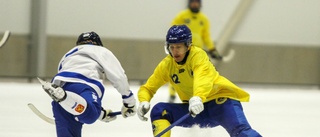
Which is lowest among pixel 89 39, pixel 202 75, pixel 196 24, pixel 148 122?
pixel 148 122

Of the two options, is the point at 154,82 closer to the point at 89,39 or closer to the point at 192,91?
the point at 192,91

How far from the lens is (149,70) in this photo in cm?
1195

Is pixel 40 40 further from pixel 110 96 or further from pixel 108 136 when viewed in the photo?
pixel 108 136

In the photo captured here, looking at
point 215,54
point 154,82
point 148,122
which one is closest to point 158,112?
point 154,82

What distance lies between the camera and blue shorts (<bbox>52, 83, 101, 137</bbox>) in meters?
3.96

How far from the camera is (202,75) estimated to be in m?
4.01

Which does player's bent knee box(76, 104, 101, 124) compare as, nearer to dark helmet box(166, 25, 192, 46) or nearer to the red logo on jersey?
the red logo on jersey

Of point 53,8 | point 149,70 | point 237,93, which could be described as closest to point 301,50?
point 149,70

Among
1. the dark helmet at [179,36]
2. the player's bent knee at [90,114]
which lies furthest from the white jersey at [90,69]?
the dark helmet at [179,36]

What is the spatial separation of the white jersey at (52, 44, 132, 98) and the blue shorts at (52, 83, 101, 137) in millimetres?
43

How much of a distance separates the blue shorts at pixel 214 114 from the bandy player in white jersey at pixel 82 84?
1.00 ft

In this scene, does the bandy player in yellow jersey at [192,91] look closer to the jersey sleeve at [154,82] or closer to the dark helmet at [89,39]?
the jersey sleeve at [154,82]

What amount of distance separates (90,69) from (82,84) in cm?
10

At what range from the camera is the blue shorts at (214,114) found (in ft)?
13.4
